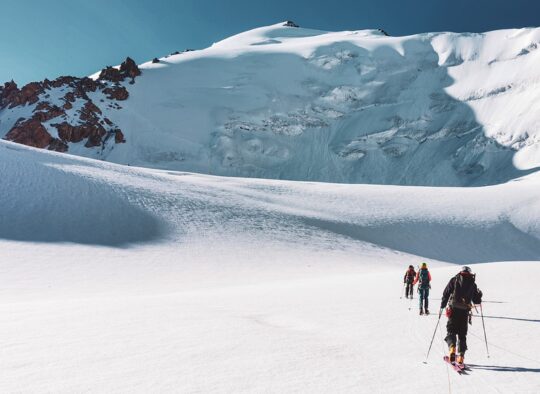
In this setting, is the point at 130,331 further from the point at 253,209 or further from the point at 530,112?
the point at 530,112

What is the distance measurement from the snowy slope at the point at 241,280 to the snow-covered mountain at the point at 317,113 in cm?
4604

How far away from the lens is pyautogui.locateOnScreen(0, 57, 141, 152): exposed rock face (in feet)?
341

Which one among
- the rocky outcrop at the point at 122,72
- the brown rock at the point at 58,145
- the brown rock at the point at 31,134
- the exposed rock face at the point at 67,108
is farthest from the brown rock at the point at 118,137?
the rocky outcrop at the point at 122,72

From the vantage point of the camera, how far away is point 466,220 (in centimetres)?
4881

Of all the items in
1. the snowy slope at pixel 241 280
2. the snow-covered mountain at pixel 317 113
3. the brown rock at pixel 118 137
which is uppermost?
the snow-covered mountain at pixel 317 113

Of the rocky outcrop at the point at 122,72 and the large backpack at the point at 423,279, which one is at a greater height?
the rocky outcrop at the point at 122,72

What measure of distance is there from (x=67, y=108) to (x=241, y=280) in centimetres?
10500

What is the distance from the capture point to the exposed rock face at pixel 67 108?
104 meters

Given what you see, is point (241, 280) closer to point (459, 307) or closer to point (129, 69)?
point (459, 307)

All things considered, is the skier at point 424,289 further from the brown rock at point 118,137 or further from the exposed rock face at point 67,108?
the exposed rock face at point 67,108

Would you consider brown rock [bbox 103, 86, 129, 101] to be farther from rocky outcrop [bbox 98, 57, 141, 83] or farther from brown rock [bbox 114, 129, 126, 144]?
brown rock [bbox 114, 129, 126, 144]

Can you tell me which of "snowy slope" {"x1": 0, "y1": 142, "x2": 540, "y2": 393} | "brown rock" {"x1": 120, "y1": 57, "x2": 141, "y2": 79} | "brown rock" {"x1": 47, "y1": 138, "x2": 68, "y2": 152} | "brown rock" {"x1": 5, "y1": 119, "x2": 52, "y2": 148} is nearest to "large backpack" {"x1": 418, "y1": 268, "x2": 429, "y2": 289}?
"snowy slope" {"x1": 0, "y1": 142, "x2": 540, "y2": 393}

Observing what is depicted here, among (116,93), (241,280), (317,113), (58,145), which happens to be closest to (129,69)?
(116,93)

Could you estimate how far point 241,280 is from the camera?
80.3ft
